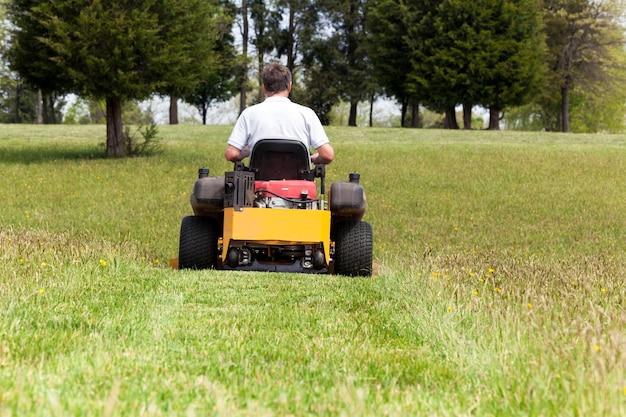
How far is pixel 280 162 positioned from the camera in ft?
23.2

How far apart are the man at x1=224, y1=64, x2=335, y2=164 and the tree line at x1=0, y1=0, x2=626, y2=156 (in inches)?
573

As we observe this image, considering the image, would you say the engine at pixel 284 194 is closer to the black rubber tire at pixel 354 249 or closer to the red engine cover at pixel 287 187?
the red engine cover at pixel 287 187

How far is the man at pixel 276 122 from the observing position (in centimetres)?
696

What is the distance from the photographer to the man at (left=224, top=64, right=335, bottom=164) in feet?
22.9

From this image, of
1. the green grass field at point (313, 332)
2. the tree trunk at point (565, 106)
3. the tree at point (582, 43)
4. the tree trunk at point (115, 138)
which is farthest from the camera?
the tree trunk at point (565, 106)

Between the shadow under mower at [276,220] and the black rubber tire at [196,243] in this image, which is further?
the black rubber tire at [196,243]

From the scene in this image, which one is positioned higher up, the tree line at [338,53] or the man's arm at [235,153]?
the tree line at [338,53]

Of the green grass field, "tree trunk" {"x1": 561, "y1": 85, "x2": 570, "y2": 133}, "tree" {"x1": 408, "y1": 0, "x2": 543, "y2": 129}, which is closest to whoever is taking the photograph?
the green grass field

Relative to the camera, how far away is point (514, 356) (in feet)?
11.2

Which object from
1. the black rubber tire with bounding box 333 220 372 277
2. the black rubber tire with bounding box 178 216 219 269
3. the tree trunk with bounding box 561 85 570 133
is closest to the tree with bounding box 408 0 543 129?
the tree trunk with bounding box 561 85 570 133

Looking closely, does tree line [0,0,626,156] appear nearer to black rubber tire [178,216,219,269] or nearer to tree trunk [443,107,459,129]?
tree trunk [443,107,459,129]

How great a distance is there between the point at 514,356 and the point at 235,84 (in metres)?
49.0

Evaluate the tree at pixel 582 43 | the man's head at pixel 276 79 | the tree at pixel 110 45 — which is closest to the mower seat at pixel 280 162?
the man's head at pixel 276 79

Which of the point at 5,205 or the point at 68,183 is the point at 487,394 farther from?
the point at 68,183
